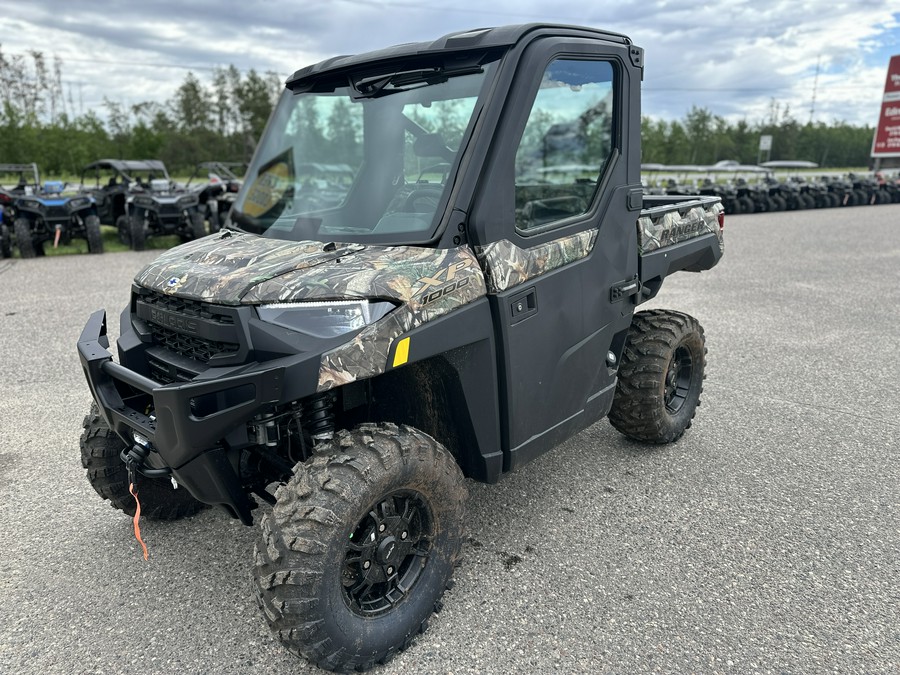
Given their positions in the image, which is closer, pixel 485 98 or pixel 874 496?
pixel 485 98

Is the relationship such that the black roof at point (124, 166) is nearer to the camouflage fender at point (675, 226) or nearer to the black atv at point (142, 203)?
the black atv at point (142, 203)

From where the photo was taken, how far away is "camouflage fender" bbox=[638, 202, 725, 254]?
11.7ft

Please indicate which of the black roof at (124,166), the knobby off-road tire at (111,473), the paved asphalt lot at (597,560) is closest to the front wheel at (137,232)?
the black roof at (124,166)

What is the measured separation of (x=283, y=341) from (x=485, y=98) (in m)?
1.21

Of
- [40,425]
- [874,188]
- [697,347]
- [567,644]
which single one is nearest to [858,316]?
[697,347]

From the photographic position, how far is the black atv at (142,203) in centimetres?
1245

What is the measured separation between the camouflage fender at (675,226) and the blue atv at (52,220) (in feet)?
37.5

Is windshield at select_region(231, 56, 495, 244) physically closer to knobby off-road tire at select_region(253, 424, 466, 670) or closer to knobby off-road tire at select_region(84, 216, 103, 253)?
knobby off-road tire at select_region(253, 424, 466, 670)

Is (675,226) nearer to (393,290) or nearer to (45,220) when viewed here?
(393,290)

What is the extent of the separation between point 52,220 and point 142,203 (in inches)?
59.9

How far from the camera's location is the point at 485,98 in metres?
2.56

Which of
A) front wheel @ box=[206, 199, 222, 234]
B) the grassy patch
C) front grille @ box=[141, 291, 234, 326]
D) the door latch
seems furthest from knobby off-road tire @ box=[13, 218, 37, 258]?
the door latch

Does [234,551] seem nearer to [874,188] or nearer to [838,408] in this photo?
[838,408]

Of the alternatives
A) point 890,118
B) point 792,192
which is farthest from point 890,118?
point 792,192
